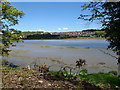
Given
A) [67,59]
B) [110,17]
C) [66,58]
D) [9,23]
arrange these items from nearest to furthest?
[110,17], [9,23], [67,59], [66,58]

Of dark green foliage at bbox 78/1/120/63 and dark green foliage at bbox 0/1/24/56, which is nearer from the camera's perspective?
dark green foliage at bbox 78/1/120/63

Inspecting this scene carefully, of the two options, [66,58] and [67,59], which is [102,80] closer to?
[67,59]

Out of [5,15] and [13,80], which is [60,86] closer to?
[13,80]

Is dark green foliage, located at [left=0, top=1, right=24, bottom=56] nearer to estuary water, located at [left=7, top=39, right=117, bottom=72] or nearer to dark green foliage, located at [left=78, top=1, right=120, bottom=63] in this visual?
estuary water, located at [left=7, top=39, right=117, bottom=72]

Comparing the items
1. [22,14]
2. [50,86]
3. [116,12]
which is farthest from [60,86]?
[22,14]

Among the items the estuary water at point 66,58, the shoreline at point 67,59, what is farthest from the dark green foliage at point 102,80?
the shoreline at point 67,59

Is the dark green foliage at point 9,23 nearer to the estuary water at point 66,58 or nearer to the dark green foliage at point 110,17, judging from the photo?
the estuary water at point 66,58

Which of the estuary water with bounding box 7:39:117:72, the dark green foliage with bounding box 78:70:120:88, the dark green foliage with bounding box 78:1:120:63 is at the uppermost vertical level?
the dark green foliage with bounding box 78:1:120:63

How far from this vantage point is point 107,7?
248 inches

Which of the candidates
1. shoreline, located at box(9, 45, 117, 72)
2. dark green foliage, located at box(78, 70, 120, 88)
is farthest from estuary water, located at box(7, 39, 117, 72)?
dark green foliage, located at box(78, 70, 120, 88)

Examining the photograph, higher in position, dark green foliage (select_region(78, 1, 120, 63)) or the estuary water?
dark green foliage (select_region(78, 1, 120, 63))

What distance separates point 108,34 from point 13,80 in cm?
400

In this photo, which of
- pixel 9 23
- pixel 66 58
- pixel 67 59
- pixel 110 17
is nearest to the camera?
pixel 110 17

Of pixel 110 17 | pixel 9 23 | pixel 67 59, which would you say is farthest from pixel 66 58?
pixel 110 17
